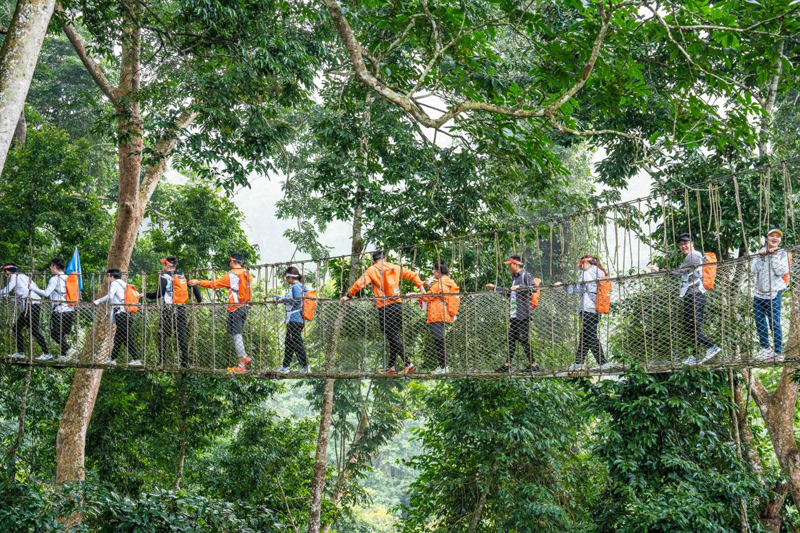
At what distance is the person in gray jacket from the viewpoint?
399 cm

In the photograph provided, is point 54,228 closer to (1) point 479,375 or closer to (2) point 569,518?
(1) point 479,375

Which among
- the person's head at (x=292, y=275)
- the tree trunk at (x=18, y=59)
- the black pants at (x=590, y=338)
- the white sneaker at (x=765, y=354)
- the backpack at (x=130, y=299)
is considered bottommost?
the white sneaker at (x=765, y=354)

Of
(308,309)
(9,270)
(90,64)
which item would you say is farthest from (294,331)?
(90,64)

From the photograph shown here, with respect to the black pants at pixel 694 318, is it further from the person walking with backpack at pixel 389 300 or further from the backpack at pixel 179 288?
the backpack at pixel 179 288

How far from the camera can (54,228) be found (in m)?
7.70

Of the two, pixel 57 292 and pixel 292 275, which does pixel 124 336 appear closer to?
pixel 57 292

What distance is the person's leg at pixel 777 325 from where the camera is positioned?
4054 millimetres

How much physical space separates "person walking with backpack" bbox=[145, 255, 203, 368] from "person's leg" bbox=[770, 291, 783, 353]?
12.2ft

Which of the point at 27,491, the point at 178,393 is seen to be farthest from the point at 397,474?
the point at 27,491

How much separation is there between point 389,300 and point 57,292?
2.69m

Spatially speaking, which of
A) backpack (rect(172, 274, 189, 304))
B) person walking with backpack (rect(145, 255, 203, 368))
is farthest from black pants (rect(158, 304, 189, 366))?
backpack (rect(172, 274, 189, 304))

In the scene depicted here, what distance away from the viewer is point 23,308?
5633 millimetres

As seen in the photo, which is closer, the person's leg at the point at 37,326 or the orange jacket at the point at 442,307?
the orange jacket at the point at 442,307

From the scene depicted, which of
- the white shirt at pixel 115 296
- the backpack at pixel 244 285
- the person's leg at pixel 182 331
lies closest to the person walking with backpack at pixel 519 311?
the backpack at pixel 244 285
